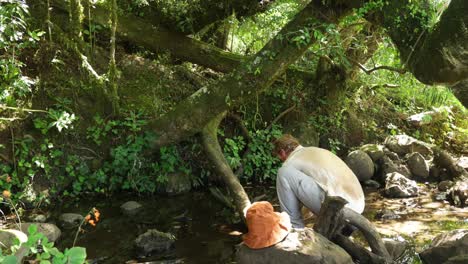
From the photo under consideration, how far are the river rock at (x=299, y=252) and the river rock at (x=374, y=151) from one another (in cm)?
488

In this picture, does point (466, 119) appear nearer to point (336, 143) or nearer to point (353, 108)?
point (353, 108)

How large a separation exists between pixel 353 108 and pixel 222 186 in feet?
12.4

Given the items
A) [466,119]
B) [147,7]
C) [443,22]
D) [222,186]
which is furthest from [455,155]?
[147,7]

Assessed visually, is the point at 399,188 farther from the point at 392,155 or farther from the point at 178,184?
the point at 178,184

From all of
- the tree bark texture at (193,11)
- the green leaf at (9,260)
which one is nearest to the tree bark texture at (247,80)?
the tree bark texture at (193,11)

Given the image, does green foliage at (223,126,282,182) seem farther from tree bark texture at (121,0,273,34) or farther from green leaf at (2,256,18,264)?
green leaf at (2,256,18,264)

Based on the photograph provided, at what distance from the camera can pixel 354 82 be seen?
30.7 ft

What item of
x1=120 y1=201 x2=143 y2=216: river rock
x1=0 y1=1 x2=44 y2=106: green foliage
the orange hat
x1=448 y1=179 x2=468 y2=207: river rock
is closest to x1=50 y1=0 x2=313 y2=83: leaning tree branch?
x1=0 y1=1 x2=44 y2=106: green foliage

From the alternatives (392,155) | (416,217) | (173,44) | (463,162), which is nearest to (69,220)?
(173,44)

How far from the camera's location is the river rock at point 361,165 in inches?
318

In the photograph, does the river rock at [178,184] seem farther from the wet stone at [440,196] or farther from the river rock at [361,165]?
the wet stone at [440,196]

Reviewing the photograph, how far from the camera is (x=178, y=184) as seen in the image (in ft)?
23.7

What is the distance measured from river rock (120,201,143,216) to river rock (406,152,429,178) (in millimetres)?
5147

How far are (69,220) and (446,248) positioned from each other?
4352 mm
